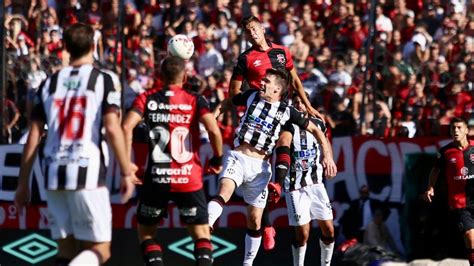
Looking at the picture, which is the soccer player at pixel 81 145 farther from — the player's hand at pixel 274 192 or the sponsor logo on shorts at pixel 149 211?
the player's hand at pixel 274 192

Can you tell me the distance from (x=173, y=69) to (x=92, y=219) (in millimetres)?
1754

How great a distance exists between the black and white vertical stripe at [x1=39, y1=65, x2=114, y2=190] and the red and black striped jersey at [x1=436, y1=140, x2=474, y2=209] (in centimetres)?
692

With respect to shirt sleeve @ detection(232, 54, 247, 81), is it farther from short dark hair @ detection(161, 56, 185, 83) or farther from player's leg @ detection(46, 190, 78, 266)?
player's leg @ detection(46, 190, 78, 266)

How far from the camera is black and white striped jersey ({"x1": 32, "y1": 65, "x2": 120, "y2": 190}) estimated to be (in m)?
9.17

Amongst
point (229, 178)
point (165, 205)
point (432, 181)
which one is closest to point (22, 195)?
→ point (165, 205)

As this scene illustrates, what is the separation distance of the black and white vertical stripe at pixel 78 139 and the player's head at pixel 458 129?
6.79 meters

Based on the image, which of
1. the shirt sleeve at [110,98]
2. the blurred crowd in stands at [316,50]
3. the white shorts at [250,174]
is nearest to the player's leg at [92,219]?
the shirt sleeve at [110,98]

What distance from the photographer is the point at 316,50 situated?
18875 mm

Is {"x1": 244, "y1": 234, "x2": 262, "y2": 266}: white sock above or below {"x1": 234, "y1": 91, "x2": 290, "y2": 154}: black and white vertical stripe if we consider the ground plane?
below

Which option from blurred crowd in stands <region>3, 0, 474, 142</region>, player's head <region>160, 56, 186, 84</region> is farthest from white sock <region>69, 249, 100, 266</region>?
blurred crowd in stands <region>3, 0, 474, 142</region>

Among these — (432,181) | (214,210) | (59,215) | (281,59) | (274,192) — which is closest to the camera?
(59,215)

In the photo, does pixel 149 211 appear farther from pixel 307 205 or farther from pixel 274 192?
pixel 307 205

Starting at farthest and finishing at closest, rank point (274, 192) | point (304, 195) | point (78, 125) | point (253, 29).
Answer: point (304, 195), point (253, 29), point (274, 192), point (78, 125)

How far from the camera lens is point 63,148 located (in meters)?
9.20
